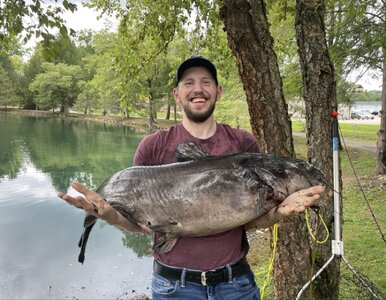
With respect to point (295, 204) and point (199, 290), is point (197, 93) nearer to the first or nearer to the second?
point (295, 204)

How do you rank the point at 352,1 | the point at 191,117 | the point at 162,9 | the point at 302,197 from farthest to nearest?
the point at 352,1 → the point at 162,9 → the point at 191,117 → the point at 302,197

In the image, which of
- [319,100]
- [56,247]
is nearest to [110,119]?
[56,247]

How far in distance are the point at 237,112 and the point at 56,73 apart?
50.6m

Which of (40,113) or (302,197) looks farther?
(40,113)

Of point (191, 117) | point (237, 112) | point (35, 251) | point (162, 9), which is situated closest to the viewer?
point (191, 117)

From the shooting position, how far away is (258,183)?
2.44 meters

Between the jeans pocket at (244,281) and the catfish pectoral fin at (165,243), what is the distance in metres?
0.49

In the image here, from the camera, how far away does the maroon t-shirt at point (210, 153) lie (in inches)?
97.3

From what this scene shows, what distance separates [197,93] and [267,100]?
1.40 meters

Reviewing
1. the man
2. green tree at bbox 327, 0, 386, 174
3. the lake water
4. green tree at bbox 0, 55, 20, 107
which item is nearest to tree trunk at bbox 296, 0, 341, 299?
the man

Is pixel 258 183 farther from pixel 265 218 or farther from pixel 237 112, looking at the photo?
pixel 237 112

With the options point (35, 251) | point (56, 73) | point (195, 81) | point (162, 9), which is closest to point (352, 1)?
point (162, 9)

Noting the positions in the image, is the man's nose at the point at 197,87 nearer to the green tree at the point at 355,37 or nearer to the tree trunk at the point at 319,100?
the tree trunk at the point at 319,100

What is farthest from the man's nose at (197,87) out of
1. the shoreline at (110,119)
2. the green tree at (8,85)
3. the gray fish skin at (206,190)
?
the green tree at (8,85)
